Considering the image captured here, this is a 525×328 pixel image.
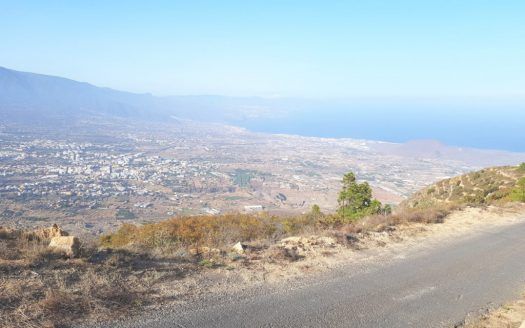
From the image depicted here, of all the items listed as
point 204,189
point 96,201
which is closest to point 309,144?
point 204,189

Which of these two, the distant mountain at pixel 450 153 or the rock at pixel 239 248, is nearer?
the rock at pixel 239 248

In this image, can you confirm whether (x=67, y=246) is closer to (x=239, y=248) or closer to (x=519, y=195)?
(x=239, y=248)

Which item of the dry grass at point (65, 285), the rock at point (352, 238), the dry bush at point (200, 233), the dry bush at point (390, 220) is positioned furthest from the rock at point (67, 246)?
the dry bush at point (390, 220)

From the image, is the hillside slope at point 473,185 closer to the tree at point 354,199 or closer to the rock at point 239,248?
the tree at point 354,199

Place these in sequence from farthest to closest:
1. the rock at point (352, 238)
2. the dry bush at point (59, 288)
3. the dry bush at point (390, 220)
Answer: the dry bush at point (390, 220) → the rock at point (352, 238) → the dry bush at point (59, 288)

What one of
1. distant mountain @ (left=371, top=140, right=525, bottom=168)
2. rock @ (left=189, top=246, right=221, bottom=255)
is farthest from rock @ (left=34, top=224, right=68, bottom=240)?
distant mountain @ (left=371, top=140, right=525, bottom=168)

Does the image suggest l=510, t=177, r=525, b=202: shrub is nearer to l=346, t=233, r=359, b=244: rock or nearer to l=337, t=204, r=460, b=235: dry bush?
l=337, t=204, r=460, b=235: dry bush

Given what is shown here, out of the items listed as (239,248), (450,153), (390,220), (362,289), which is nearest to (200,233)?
(239,248)
